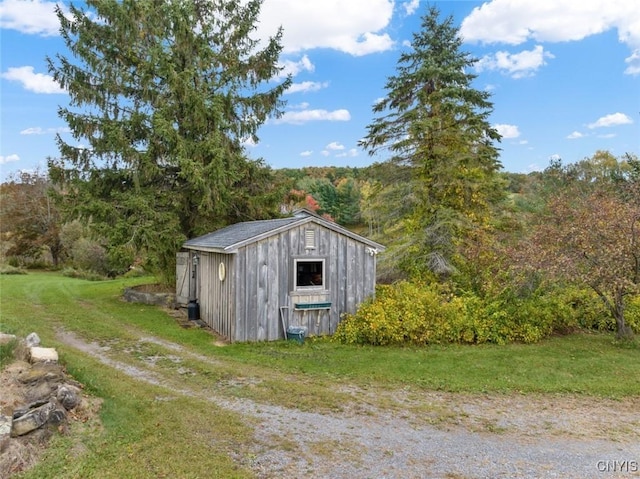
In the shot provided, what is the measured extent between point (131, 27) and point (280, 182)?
26.8 ft

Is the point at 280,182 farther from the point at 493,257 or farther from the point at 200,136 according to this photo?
the point at 493,257

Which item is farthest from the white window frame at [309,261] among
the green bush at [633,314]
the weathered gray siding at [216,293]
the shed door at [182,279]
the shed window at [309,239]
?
the green bush at [633,314]

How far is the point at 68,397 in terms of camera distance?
5387 mm

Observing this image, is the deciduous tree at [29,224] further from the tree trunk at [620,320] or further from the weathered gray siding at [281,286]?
the tree trunk at [620,320]

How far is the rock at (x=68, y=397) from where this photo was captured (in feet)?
17.5

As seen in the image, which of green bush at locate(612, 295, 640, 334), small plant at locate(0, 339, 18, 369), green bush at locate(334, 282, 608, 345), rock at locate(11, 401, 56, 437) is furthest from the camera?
green bush at locate(612, 295, 640, 334)

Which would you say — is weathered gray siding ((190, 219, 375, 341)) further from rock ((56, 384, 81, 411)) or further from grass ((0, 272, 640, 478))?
rock ((56, 384, 81, 411))

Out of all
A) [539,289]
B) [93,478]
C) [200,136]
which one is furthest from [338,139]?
[93,478]

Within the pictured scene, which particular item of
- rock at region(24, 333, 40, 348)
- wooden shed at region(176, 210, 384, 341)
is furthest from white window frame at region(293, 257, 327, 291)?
rock at region(24, 333, 40, 348)

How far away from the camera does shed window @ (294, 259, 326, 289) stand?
37.2ft

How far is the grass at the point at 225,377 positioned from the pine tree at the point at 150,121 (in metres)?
4.01

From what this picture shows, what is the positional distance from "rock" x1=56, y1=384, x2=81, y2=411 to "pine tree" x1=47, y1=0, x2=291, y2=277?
9.72 metres

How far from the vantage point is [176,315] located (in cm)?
1399

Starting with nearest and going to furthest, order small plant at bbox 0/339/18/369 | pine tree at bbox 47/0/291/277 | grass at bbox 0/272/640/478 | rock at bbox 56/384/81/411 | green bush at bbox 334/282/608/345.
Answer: grass at bbox 0/272/640/478 → rock at bbox 56/384/81/411 → small plant at bbox 0/339/18/369 → green bush at bbox 334/282/608/345 → pine tree at bbox 47/0/291/277
